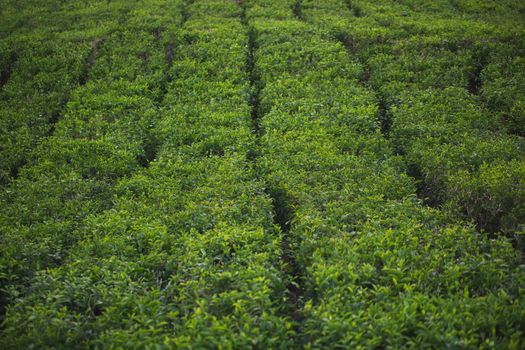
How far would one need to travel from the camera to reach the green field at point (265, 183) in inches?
248

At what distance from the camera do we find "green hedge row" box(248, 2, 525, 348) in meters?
5.94

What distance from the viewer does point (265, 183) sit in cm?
1010

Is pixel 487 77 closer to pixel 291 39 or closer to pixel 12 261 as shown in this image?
pixel 291 39

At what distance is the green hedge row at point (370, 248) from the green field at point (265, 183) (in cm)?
4

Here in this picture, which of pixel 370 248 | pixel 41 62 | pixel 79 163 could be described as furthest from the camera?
pixel 41 62

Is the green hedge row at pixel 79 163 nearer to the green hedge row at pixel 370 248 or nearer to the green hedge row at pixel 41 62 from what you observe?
the green hedge row at pixel 41 62

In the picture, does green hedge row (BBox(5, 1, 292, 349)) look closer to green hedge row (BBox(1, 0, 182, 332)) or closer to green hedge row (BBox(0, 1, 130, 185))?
green hedge row (BBox(1, 0, 182, 332))

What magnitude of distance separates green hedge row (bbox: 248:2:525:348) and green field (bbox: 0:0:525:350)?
0.04m

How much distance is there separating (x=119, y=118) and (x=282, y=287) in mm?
8771

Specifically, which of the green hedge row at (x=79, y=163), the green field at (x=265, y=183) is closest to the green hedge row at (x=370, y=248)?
the green field at (x=265, y=183)

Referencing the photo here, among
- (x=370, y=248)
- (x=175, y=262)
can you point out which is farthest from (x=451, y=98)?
(x=175, y=262)

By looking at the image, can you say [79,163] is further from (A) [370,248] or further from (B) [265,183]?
(A) [370,248]

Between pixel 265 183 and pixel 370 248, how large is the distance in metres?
3.36

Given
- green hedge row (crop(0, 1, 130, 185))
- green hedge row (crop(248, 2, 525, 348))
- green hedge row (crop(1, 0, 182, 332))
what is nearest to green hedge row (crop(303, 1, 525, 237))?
green hedge row (crop(248, 2, 525, 348))
